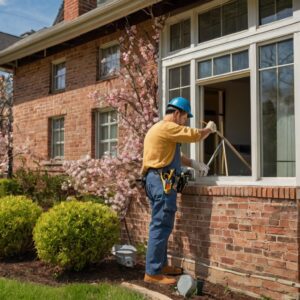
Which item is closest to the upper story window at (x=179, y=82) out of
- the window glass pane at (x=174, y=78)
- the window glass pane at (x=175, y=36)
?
the window glass pane at (x=174, y=78)

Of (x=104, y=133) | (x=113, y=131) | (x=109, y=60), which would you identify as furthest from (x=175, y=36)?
(x=104, y=133)

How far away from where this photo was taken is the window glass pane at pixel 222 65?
20.9 feet

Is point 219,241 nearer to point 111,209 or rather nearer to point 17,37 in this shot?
point 111,209

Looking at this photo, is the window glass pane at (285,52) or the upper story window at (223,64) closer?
the window glass pane at (285,52)

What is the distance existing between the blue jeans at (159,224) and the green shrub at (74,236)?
880 millimetres

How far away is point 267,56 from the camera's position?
19.3ft

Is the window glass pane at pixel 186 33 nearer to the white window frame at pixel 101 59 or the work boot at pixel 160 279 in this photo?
the white window frame at pixel 101 59

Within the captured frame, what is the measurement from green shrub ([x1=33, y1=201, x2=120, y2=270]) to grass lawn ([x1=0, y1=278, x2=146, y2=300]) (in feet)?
2.28

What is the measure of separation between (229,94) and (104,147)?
109 inches

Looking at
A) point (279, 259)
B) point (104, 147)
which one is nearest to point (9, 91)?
point (104, 147)

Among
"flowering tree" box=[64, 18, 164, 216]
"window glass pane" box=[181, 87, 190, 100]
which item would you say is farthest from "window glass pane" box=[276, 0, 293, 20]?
"flowering tree" box=[64, 18, 164, 216]

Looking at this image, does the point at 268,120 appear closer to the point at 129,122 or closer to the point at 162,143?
the point at 162,143

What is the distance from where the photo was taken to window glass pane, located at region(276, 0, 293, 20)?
18.6 feet

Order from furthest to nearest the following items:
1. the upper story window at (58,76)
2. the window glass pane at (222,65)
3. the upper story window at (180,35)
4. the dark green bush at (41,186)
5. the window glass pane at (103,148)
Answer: the upper story window at (58,76) < the dark green bush at (41,186) < the window glass pane at (103,148) < the upper story window at (180,35) < the window glass pane at (222,65)
